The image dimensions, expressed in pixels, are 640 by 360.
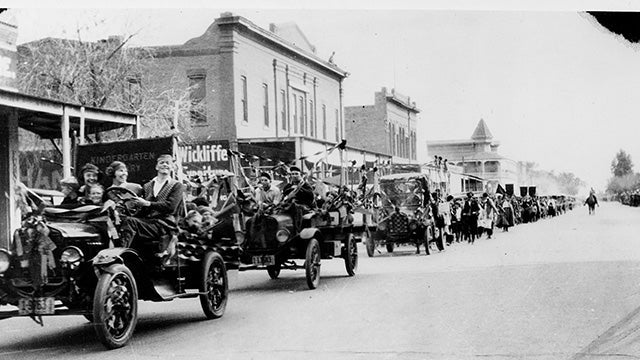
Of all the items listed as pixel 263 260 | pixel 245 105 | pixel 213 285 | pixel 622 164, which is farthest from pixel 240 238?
pixel 245 105

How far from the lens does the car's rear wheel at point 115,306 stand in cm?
689

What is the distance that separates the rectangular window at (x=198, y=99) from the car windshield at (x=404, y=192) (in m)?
6.26

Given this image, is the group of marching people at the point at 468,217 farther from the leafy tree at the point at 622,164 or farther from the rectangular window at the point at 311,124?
the leafy tree at the point at 622,164

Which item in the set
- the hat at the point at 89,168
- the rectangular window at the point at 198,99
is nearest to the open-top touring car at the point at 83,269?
the hat at the point at 89,168

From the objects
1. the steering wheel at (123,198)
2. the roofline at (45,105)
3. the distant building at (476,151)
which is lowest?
the steering wheel at (123,198)

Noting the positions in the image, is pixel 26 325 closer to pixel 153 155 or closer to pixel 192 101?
pixel 153 155

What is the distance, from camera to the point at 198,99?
24.8 metres

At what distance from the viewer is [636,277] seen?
12.0 metres

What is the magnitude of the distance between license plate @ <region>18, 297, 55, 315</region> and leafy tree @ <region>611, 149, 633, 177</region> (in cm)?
712

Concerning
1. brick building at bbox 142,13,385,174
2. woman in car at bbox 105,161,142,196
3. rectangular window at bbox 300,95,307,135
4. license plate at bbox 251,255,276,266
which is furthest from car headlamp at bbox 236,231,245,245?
rectangular window at bbox 300,95,307,135

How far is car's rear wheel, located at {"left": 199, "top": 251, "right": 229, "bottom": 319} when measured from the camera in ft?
28.9

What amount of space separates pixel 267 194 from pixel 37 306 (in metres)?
5.86

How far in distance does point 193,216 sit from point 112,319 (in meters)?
2.09

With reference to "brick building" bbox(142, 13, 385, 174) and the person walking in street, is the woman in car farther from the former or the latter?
the person walking in street
